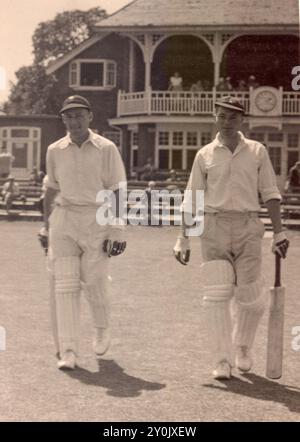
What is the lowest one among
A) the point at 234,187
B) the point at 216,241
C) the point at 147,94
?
the point at 216,241

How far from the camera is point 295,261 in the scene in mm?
12172

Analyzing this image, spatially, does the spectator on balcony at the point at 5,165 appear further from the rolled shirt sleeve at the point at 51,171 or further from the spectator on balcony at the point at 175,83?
the rolled shirt sleeve at the point at 51,171

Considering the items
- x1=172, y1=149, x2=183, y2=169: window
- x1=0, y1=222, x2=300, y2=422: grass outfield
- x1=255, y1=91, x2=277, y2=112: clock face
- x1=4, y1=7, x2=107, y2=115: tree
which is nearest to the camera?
x1=0, y1=222, x2=300, y2=422: grass outfield

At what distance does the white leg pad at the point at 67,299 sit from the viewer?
17.9 ft

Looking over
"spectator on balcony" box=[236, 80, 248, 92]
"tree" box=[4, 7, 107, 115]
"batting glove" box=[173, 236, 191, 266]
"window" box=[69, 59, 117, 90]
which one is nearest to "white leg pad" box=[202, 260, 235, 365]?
"batting glove" box=[173, 236, 191, 266]

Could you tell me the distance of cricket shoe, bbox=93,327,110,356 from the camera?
5676 millimetres

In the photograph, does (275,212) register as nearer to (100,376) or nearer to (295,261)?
(100,376)

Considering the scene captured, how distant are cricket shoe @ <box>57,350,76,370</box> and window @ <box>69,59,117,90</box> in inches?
1035

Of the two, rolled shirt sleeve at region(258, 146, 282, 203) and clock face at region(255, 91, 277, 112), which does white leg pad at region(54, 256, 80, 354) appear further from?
clock face at region(255, 91, 277, 112)

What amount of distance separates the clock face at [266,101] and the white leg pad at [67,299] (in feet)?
72.1

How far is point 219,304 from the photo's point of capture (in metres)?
5.27

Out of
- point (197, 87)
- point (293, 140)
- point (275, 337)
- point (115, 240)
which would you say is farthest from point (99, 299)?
point (293, 140)

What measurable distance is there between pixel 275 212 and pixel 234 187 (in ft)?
1.00

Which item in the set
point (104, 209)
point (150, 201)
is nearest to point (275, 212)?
point (104, 209)
